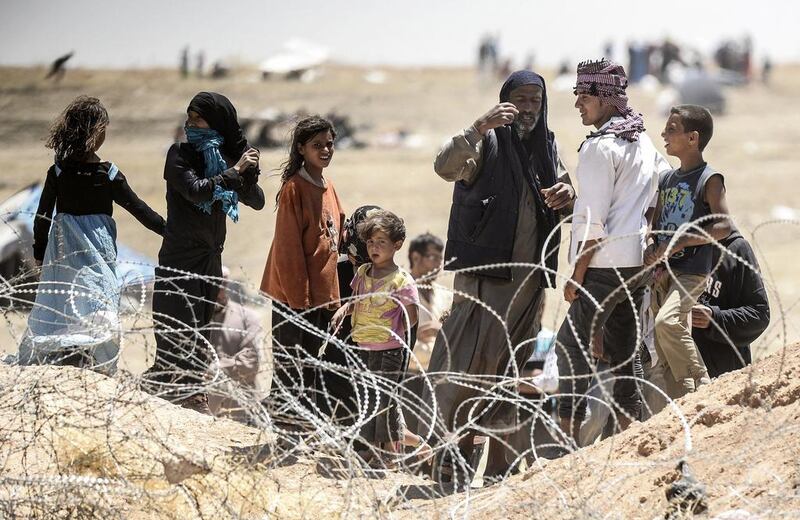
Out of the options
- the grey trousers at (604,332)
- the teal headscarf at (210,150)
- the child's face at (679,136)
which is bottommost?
the grey trousers at (604,332)

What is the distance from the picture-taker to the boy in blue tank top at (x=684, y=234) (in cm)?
525

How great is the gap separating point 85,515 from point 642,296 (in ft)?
8.69

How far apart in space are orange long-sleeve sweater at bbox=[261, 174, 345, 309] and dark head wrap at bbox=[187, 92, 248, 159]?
45 centimetres

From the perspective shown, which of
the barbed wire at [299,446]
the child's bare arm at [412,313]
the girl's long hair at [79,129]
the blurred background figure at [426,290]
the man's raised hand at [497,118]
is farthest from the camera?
the blurred background figure at [426,290]

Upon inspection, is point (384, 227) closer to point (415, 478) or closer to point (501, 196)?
point (501, 196)

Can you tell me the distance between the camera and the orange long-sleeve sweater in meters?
5.56

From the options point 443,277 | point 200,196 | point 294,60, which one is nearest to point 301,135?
point 200,196

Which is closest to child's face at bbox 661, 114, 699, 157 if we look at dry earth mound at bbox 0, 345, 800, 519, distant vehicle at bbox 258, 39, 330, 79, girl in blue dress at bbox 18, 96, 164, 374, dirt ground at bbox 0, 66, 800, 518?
dirt ground at bbox 0, 66, 800, 518

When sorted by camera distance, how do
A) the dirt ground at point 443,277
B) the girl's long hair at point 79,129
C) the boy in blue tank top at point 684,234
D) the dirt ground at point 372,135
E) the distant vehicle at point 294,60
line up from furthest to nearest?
1. the distant vehicle at point 294,60
2. the dirt ground at point 372,135
3. the girl's long hair at point 79,129
4. the boy in blue tank top at point 684,234
5. the dirt ground at point 443,277

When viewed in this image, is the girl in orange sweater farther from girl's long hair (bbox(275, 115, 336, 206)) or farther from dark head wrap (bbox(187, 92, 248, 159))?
dark head wrap (bbox(187, 92, 248, 159))

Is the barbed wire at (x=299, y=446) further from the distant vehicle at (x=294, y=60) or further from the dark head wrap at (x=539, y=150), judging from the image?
the distant vehicle at (x=294, y=60)

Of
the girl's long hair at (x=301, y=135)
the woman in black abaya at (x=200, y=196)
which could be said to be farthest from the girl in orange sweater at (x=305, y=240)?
the woman in black abaya at (x=200, y=196)

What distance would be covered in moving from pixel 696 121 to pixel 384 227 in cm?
152

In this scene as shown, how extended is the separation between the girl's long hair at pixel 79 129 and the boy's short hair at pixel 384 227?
4.65ft
